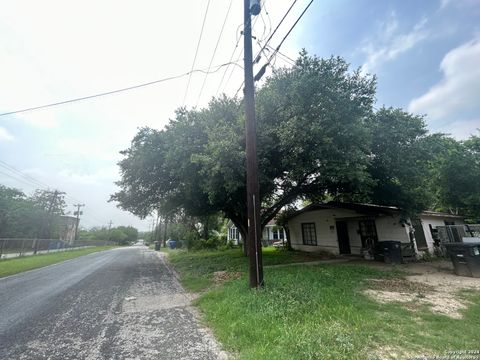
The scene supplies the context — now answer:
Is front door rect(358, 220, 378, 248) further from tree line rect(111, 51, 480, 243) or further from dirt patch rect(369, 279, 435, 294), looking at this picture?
dirt patch rect(369, 279, 435, 294)

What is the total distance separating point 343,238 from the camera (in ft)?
52.5

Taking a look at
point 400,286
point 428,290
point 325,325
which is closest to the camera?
point 325,325

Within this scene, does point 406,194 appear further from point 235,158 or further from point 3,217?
point 3,217

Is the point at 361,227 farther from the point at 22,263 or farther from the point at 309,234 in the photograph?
the point at 22,263

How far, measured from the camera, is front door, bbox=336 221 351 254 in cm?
1580

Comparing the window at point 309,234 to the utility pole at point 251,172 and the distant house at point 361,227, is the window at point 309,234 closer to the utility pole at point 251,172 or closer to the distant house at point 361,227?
the distant house at point 361,227

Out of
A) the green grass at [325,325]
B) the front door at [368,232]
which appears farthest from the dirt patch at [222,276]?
the front door at [368,232]

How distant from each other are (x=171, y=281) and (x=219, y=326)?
611cm

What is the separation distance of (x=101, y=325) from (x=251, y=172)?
4684 mm

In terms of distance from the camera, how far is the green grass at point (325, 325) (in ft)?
11.0

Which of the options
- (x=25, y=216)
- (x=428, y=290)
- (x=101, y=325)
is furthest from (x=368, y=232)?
(x=25, y=216)

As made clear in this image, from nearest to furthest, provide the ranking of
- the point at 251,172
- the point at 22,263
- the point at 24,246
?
the point at 251,172 < the point at 22,263 < the point at 24,246

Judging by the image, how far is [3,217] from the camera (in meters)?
36.9

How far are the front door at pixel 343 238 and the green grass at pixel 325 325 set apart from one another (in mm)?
9791
